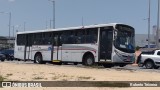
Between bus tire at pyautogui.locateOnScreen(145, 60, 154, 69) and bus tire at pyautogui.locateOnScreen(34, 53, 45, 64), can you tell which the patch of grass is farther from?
bus tire at pyautogui.locateOnScreen(34, 53, 45, 64)

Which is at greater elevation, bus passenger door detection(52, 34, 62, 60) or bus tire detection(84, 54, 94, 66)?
bus passenger door detection(52, 34, 62, 60)

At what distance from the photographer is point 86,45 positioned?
3002 cm

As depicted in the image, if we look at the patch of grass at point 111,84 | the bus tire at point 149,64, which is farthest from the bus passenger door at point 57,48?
the patch of grass at point 111,84

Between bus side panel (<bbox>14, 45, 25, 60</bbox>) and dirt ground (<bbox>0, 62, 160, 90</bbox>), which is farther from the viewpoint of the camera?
bus side panel (<bbox>14, 45, 25, 60</bbox>)

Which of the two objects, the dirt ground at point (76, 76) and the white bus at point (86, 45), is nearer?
the dirt ground at point (76, 76)

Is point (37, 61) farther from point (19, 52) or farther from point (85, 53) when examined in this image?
point (85, 53)

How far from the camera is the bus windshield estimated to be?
28078 mm

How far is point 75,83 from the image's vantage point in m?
15.0

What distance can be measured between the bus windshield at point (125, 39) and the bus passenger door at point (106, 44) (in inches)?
20.4

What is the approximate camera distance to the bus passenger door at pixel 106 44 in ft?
92.6

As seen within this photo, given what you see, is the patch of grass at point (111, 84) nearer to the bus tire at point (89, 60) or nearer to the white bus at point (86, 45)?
the white bus at point (86, 45)

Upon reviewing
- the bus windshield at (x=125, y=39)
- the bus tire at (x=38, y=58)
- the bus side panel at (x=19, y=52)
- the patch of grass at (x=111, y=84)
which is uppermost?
the bus windshield at (x=125, y=39)

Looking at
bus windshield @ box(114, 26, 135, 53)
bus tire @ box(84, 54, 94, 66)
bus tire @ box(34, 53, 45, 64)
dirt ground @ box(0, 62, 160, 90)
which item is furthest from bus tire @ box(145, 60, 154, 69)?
dirt ground @ box(0, 62, 160, 90)

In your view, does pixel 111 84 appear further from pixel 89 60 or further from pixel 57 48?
pixel 57 48
